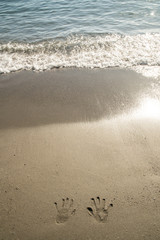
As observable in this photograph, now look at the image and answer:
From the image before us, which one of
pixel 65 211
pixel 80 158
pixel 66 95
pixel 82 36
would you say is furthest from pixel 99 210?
pixel 82 36

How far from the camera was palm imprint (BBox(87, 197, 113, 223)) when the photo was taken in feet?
8.41

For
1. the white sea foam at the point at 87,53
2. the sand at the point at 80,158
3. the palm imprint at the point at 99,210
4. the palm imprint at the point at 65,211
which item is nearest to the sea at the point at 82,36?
the white sea foam at the point at 87,53

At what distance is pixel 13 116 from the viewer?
4.33 meters

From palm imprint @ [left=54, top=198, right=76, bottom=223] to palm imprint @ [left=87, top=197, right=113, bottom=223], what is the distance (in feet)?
0.85

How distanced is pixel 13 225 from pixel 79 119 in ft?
7.74

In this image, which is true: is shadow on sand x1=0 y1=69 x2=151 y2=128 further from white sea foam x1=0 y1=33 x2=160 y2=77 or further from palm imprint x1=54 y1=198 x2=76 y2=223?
palm imprint x1=54 y1=198 x2=76 y2=223

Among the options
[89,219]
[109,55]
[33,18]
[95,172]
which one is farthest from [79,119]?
[33,18]

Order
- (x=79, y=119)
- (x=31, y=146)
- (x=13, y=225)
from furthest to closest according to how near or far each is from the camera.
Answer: (x=79, y=119)
(x=31, y=146)
(x=13, y=225)

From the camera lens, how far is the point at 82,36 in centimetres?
766

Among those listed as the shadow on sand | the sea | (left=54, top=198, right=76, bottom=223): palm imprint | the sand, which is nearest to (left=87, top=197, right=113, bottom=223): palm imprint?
the sand

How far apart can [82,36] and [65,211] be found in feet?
22.7

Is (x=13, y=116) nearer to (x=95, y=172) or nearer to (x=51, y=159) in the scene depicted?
(x=51, y=159)

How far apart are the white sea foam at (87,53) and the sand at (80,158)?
0.90 metres

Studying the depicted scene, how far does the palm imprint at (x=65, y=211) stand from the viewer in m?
2.57
